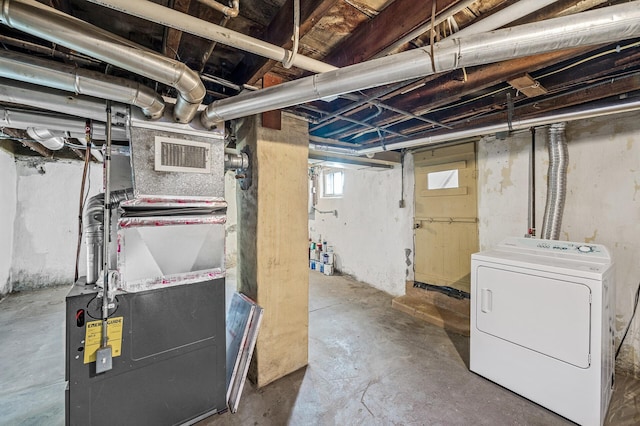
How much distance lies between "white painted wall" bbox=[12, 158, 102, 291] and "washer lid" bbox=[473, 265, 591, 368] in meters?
5.85

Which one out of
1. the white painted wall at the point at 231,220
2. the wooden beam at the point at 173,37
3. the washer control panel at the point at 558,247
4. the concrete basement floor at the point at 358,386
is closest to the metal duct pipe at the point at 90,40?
the wooden beam at the point at 173,37

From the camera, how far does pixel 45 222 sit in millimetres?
4383

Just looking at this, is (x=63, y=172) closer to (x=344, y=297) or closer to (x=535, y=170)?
(x=344, y=297)

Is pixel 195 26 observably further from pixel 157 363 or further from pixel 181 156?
pixel 157 363

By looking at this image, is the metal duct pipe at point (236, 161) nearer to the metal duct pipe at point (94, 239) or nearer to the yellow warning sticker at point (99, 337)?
the metal duct pipe at point (94, 239)

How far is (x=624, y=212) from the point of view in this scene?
2217mm

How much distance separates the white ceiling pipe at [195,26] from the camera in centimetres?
85

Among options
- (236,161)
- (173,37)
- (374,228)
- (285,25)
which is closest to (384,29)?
(285,25)

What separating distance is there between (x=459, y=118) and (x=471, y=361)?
6.97 ft

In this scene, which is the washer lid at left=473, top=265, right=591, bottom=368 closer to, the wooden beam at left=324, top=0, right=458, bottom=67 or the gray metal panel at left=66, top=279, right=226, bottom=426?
the wooden beam at left=324, top=0, right=458, bottom=67

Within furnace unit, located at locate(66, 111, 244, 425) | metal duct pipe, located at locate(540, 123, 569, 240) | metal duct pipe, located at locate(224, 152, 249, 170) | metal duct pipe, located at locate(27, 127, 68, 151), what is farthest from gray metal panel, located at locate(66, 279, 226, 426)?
metal duct pipe, located at locate(540, 123, 569, 240)

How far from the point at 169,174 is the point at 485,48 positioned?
166 centimetres

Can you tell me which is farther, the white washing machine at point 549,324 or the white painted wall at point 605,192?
the white painted wall at point 605,192

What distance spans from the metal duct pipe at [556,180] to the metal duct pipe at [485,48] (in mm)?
1841
